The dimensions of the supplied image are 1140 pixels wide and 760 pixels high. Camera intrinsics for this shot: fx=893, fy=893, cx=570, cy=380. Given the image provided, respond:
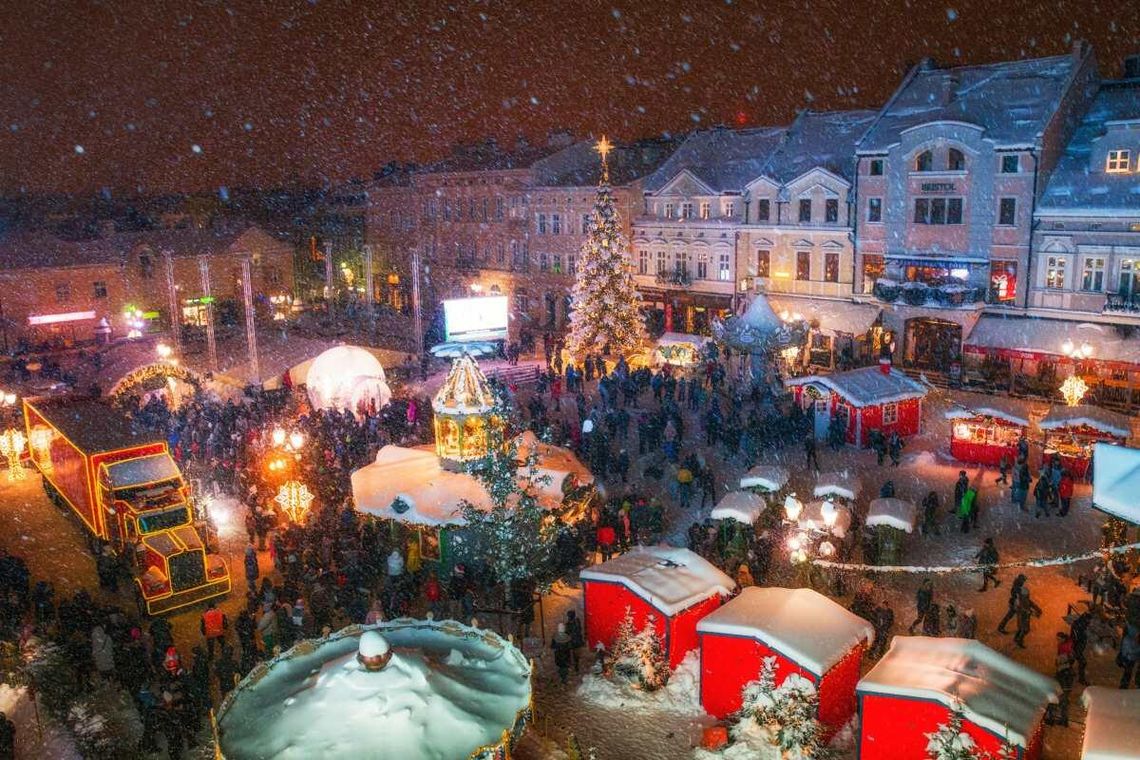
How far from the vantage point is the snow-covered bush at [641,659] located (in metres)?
14.9

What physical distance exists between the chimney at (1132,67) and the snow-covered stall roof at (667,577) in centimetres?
2793

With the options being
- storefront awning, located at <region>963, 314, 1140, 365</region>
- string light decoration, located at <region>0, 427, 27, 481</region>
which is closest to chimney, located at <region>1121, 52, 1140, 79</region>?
storefront awning, located at <region>963, 314, 1140, 365</region>

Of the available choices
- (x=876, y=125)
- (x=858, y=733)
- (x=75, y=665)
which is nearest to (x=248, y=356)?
(x=75, y=665)

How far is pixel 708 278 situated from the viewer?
1610 inches

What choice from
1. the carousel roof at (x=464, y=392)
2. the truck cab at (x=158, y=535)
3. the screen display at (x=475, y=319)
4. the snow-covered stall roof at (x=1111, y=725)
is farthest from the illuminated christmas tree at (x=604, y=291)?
the snow-covered stall roof at (x=1111, y=725)

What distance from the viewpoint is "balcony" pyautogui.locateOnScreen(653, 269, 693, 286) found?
41.6 meters

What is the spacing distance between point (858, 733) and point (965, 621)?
363 cm

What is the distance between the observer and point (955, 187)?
31.7m

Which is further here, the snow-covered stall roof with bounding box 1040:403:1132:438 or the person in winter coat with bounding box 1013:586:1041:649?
the snow-covered stall roof with bounding box 1040:403:1132:438

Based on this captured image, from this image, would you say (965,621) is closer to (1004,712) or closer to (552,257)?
(1004,712)

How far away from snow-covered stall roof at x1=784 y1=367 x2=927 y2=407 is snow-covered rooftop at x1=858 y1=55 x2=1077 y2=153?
10.1 metres

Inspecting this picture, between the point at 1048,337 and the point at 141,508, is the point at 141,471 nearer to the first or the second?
the point at 141,508

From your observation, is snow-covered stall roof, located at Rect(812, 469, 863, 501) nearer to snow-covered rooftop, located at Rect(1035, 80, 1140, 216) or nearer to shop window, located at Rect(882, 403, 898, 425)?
shop window, located at Rect(882, 403, 898, 425)

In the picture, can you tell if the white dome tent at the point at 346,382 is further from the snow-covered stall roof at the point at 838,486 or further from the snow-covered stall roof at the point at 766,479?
the snow-covered stall roof at the point at 838,486
